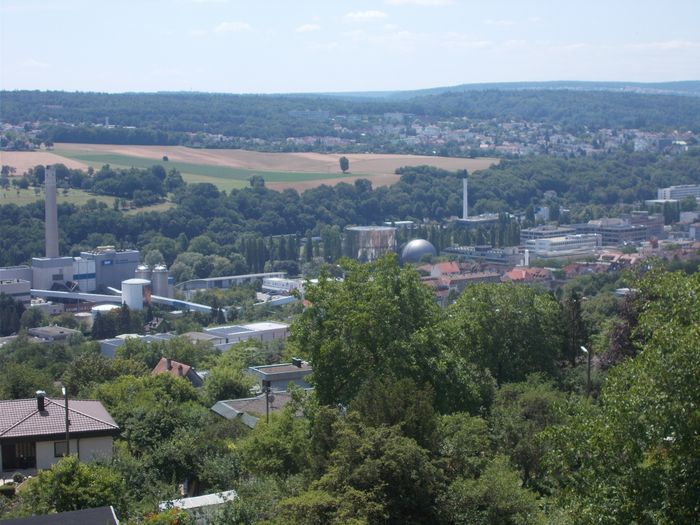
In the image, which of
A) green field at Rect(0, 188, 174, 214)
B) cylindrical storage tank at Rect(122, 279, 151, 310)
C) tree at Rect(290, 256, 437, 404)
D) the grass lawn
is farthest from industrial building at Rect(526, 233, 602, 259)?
tree at Rect(290, 256, 437, 404)

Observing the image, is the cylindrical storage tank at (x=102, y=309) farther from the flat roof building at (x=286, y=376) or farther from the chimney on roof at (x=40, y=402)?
the chimney on roof at (x=40, y=402)

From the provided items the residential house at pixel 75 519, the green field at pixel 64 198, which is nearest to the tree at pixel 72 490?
the residential house at pixel 75 519

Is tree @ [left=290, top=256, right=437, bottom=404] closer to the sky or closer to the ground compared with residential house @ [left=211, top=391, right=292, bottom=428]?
closer to the sky

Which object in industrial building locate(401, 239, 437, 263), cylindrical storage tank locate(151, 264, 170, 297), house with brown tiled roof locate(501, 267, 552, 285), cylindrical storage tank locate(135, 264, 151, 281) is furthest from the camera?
industrial building locate(401, 239, 437, 263)

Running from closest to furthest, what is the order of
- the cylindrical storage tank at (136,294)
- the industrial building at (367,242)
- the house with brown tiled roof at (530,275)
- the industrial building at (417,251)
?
the cylindrical storage tank at (136,294)
the house with brown tiled roof at (530,275)
the industrial building at (417,251)
the industrial building at (367,242)

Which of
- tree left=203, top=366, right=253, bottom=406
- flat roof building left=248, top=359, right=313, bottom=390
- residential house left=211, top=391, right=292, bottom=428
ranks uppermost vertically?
residential house left=211, top=391, right=292, bottom=428

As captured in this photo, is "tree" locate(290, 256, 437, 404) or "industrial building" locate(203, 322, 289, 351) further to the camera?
"industrial building" locate(203, 322, 289, 351)

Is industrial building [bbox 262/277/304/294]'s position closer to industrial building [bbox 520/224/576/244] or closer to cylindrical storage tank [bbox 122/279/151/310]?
cylindrical storage tank [bbox 122/279/151/310]

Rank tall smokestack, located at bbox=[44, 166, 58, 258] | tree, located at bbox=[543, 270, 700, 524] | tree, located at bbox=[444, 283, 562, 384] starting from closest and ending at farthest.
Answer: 1. tree, located at bbox=[543, 270, 700, 524]
2. tree, located at bbox=[444, 283, 562, 384]
3. tall smokestack, located at bbox=[44, 166, 58, 258]
